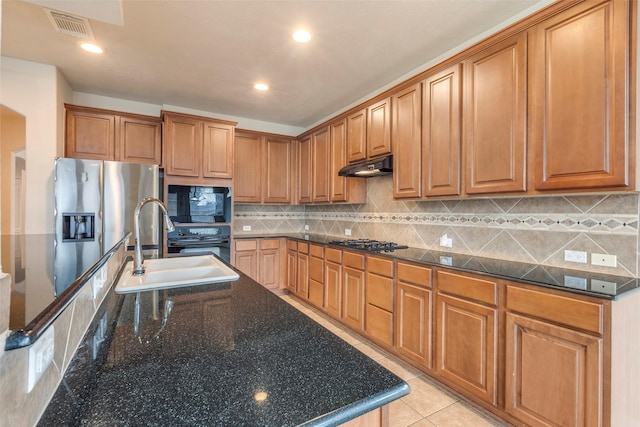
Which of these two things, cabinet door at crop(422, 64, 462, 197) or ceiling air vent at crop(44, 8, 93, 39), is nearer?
ceiling air vent at crop(44, 8, 93, 39)

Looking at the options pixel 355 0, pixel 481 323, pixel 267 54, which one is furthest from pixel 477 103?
pixel 267 54

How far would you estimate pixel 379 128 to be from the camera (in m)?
3.08

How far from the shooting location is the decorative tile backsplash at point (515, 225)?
178 cm

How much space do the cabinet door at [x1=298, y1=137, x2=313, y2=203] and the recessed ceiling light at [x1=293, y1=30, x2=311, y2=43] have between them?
1.95m

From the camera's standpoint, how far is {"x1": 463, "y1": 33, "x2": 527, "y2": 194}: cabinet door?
194 cm

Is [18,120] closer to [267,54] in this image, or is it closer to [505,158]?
[267,54]

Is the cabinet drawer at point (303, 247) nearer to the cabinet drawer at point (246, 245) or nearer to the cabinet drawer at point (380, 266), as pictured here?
the cabinet drawer at point (246, 245)

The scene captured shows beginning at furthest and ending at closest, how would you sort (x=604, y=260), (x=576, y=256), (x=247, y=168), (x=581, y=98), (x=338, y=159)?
(x=247, y=168) → (x=338, y=159) → (x=576, y=256) → (x=604, y=260) → (x=581, y=98)

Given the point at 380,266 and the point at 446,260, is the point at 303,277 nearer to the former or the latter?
the point at 380,266

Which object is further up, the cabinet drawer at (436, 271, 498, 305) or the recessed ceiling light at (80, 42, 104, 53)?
the recessed ceiling light at (80, 42, 104, 53)

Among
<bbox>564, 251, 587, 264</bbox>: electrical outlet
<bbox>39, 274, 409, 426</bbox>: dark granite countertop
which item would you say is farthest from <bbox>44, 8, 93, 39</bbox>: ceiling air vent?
<bbox>564, 251, 587, 264</bbox>: electrical outlet

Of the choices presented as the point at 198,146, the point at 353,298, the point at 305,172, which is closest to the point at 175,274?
the point at 353,298

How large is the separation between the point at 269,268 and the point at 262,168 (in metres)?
1.46

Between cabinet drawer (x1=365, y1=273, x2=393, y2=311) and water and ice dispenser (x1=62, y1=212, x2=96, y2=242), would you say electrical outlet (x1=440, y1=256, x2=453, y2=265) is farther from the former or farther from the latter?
water and ice dispenser (x1=62, y1=212, x2=96, y2=242)
